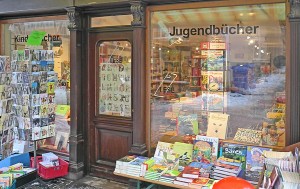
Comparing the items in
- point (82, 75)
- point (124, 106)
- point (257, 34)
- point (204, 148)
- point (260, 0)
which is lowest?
point (204, 148)

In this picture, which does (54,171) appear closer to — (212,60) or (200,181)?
(200,181)

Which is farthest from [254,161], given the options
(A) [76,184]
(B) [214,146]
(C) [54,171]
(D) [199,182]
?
(C) [54,171]

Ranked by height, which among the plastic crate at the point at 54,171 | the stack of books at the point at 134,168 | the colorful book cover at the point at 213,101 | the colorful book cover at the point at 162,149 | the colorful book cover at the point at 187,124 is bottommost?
the plastic crate at the point at 54,171

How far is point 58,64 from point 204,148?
3.19 meters

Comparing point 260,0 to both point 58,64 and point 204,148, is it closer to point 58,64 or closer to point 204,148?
point 204,148

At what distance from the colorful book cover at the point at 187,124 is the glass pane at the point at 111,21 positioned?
5.66 feet

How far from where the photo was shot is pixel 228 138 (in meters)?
4.67

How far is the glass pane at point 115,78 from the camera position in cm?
548

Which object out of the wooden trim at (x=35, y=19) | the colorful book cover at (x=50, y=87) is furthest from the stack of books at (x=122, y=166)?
the wooden trim at (x=35, y=19)

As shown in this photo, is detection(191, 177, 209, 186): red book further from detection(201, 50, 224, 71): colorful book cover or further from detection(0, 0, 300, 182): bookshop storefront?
detection(201, 50, 224, 71): colorful book cover

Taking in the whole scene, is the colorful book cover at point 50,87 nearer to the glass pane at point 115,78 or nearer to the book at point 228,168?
the glass pane at point 115,78

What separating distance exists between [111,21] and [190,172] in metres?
2.77

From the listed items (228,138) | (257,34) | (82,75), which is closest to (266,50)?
(257,34)

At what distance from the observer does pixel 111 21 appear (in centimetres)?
543
